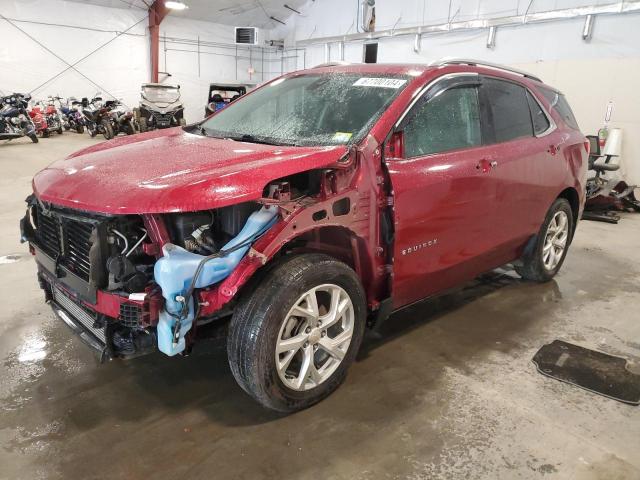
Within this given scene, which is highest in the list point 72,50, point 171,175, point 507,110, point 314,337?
point 72,50

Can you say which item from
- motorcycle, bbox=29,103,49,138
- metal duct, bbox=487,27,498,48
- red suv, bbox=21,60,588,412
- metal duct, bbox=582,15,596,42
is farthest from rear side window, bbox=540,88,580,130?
motorcycle, bbox=29,103,49,138

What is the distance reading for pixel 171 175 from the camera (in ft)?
6.37

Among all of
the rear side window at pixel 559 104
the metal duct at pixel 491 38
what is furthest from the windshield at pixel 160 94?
the rear side window at pixel 559 104

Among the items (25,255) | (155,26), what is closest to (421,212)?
(25,255)

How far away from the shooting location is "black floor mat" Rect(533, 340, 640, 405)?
2.54m

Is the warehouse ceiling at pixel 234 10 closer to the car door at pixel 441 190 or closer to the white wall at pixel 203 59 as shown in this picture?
the white wall at pixel 203 59

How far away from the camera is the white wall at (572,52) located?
808 cm

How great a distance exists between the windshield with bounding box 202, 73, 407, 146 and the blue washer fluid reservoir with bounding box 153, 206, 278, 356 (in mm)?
679

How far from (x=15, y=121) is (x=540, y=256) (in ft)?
38.5

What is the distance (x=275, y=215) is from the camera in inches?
79.0

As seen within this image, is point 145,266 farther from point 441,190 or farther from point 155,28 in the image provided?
point 155,28

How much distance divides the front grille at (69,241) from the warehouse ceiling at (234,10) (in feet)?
48.6

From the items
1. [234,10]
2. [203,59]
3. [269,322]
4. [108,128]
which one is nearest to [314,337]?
[269,322]

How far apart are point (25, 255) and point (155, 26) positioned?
13.4 m
